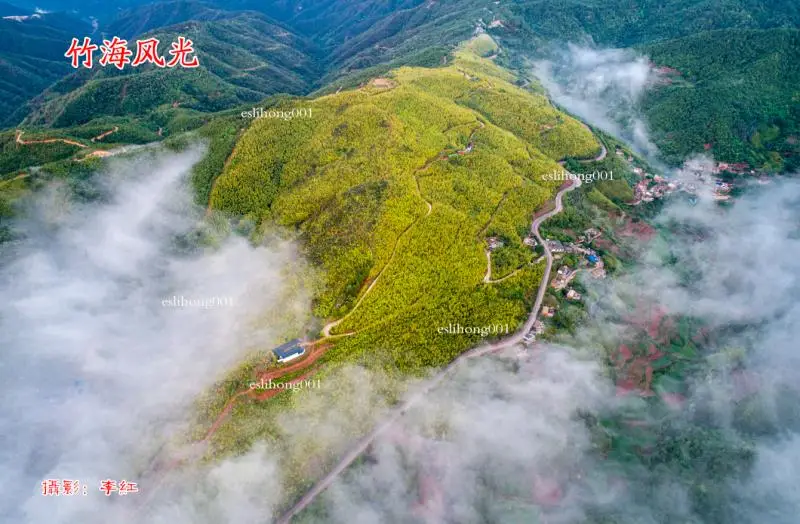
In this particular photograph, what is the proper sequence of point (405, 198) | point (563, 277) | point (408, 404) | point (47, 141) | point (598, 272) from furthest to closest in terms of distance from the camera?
point (47, 141) < point (405, 198) < point (598, 272) < point (563, 277) < point (408, 404)

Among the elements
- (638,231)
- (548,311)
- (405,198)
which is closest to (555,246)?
(548,311)

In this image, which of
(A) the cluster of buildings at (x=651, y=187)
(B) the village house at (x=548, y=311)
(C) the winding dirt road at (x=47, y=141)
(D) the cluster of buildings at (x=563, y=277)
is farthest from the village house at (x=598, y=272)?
(C) the winding dirt road at (x=47, y=141)

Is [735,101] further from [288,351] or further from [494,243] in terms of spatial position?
[288,351]

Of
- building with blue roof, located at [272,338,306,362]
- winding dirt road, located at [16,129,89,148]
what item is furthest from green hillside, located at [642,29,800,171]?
winding dirt road, located at [16,129,89,148]

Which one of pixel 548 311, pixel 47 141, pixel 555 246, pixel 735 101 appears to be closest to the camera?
pixel 548 311

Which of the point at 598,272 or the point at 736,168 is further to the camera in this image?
the point at 736,168
